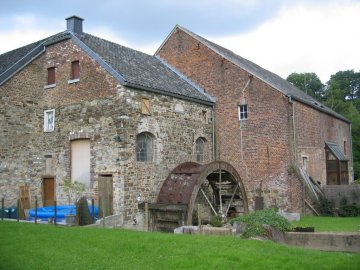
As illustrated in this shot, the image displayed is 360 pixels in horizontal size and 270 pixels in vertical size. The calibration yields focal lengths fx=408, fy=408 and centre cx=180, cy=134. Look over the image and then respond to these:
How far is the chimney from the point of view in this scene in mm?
18331

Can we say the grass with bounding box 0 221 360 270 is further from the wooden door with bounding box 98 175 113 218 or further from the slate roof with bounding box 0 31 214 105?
the slate roof with bounding box 0 31 214 105

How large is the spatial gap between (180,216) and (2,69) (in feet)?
33.9

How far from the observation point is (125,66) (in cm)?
1736

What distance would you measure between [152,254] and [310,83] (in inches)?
1992

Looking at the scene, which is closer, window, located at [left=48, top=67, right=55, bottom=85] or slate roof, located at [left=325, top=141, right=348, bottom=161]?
window, located at [left=48, top=67, right=55, bottom=85]

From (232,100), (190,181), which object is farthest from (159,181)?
(232,100)

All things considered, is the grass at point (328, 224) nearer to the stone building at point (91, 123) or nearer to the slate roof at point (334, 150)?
the stone building at point (91, 123)

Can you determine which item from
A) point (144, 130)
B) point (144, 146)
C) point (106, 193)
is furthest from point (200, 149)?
point (106, 193)

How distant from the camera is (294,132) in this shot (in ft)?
61.9

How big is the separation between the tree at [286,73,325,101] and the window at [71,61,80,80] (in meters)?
40.9

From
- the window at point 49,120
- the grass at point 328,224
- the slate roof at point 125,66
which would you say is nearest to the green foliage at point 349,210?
the grass at point 328,224

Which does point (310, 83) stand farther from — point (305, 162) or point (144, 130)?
point (144, 130)

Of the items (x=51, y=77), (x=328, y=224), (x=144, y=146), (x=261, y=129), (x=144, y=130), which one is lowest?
(x=328, y=224)

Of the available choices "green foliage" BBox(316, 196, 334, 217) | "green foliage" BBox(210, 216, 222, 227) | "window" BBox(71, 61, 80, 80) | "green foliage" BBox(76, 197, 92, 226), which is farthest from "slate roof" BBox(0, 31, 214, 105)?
"green foliage" BBox(316, 196, 334, 217)
